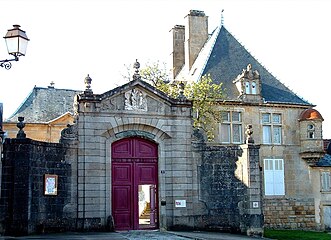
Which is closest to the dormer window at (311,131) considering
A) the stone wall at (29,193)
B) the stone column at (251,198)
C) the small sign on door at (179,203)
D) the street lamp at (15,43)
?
the stone column at (251,198)

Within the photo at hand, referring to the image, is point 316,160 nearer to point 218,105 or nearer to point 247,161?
point 218,105

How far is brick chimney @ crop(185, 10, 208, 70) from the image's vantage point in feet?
94.3

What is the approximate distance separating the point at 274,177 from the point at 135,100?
35.8ft

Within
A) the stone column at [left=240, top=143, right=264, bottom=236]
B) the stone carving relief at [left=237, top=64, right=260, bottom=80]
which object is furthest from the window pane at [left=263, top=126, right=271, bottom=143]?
the stone column at [left=240, top=143, right=264, bottom=236]

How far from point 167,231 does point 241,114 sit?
10.1 meters

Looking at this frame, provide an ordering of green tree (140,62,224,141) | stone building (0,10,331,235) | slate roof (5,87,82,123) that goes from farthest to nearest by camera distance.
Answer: slate roof (5,87,82,123) → green tree (140,62,224,141) → stone building (0,10,331,235)

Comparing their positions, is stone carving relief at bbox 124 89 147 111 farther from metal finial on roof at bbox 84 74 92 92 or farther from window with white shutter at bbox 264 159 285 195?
window with white shutter at bbox 264 159 285 195

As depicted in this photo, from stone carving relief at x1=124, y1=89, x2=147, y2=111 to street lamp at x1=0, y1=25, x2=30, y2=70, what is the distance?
7.26m

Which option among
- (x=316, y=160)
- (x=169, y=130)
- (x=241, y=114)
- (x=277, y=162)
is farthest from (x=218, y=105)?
(x=169, y=130)

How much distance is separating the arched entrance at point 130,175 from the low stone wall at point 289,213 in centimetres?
919

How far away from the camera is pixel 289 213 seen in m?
25.6

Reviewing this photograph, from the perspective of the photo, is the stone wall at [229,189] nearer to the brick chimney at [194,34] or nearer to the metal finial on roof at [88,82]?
the metal finial on roof at [88,82]

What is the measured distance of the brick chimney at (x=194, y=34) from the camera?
94.3ft

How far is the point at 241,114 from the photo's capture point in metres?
25.7
